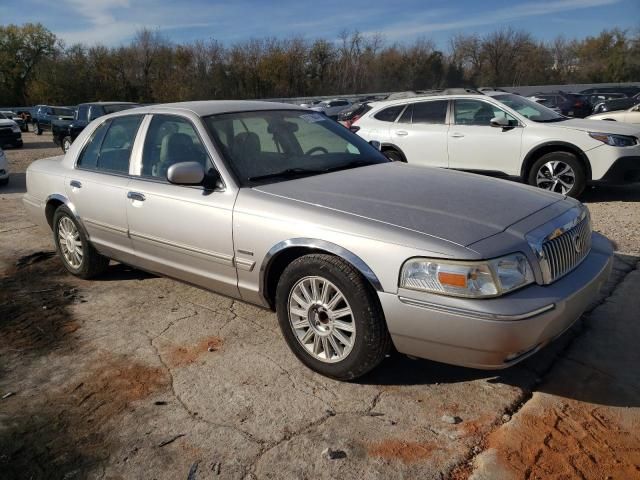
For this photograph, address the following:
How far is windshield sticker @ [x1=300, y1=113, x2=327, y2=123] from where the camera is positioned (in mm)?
4469

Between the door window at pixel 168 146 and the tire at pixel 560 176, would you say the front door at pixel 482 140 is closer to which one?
the tire at pixel 560 176

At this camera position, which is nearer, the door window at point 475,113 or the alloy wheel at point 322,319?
the alloy wheel at point 322,319

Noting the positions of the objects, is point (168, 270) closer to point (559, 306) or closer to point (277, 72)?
point (559, 306)

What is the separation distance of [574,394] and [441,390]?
729 mm

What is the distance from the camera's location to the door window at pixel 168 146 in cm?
388

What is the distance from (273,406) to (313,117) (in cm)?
253

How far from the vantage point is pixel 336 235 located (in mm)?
2973

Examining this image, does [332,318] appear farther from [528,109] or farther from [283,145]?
[528,109]

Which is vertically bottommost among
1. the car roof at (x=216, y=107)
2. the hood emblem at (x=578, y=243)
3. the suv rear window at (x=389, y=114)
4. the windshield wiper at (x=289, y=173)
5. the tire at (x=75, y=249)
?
the tire at (x=75, y=249)

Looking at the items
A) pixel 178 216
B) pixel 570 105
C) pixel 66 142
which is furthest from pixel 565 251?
pixel 570 105

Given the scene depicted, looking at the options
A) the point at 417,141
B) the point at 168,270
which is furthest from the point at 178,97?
the point at 168,270

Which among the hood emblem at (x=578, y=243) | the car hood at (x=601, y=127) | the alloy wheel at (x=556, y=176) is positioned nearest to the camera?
the hood emblem at (x=578, y=243)

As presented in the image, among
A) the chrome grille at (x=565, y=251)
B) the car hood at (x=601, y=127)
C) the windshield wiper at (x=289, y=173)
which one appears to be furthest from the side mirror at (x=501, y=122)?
the windshield wiper at (x=289, y=173)

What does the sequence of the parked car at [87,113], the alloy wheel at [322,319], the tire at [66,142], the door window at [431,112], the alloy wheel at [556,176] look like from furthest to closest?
the tire at [66,142] → the parked car at [87,113] → the door window at [431,112] → the alloy wheel at [556,176] → the alloy wheel at [322,319]
